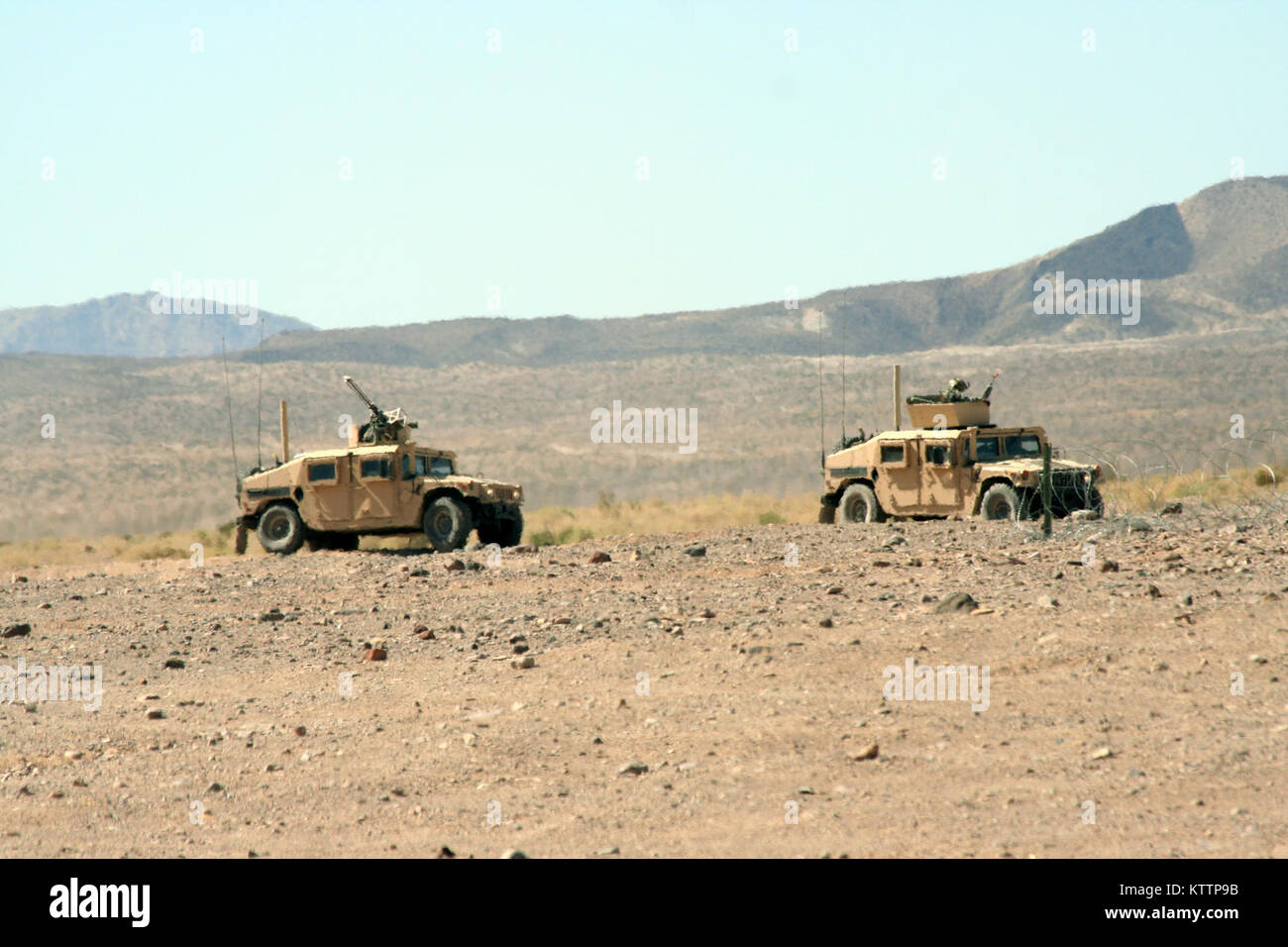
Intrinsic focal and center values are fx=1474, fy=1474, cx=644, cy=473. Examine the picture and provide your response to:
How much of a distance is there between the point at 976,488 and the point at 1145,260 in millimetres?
109037

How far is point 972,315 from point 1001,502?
99934 mm

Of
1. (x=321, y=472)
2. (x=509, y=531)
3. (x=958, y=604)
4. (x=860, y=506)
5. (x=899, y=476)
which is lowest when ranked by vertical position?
(x=509, y=531)

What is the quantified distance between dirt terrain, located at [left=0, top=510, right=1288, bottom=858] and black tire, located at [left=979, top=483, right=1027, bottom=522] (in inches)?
164

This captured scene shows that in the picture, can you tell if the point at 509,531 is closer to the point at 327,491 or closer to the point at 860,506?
the point at 327,491

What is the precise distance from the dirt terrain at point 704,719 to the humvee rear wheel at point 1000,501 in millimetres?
4245

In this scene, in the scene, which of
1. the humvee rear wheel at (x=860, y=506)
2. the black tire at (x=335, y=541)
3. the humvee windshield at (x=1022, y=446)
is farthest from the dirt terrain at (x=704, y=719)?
the humvee rear wheel at (x=860, y=506)

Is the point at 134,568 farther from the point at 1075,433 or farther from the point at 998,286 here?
the point at 998,286

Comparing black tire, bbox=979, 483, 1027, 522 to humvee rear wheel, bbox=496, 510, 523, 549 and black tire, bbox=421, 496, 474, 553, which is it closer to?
humvee rear wheel, bbox=496, 510, 523, 549

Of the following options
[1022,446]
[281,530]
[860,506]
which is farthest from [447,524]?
[1022,446]

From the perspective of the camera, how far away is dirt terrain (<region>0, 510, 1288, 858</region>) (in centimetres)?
666

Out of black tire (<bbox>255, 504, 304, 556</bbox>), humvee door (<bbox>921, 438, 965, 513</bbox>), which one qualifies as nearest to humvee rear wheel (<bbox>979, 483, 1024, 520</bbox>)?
humvee door (<bbox>921, 438, 965, 513</bbox>)

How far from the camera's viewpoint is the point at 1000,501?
763 inches

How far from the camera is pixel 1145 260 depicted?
121 metres
